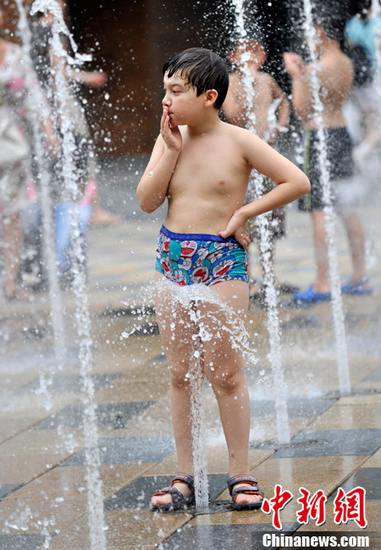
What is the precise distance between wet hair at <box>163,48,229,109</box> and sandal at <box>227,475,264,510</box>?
1153mm

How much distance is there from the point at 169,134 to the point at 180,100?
108 millimetres

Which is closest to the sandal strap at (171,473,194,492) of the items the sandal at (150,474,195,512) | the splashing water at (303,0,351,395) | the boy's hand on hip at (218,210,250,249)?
the sandal at (150,474,195,512)

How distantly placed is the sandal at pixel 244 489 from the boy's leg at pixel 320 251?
372cm

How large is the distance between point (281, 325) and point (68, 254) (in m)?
2.63

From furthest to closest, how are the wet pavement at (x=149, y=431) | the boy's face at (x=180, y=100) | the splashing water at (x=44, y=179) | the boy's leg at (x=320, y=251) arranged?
the splashing water at (x=44, y=179), the boy's leg at (x=320, y=251), the boy's face at (x=180, y=100), the wet pavement at (x=149, y=431)

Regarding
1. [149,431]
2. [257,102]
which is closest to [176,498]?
[149,431]

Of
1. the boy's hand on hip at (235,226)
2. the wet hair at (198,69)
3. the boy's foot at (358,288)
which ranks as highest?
Answer: the wet hair at (198,69)

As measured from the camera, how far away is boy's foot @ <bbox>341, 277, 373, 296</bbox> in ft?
25.3

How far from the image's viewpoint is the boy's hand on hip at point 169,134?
387 centimetres

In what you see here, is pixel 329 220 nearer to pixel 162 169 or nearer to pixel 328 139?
pixel 328 139

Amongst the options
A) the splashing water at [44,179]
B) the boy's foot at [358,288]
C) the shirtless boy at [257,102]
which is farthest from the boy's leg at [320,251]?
the splashing water at [44,179]

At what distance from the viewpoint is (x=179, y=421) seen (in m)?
4.05

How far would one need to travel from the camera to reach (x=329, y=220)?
7336 millimetres

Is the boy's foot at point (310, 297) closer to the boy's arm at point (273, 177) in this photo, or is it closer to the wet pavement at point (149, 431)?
the wet pavement at point (149, 431)
